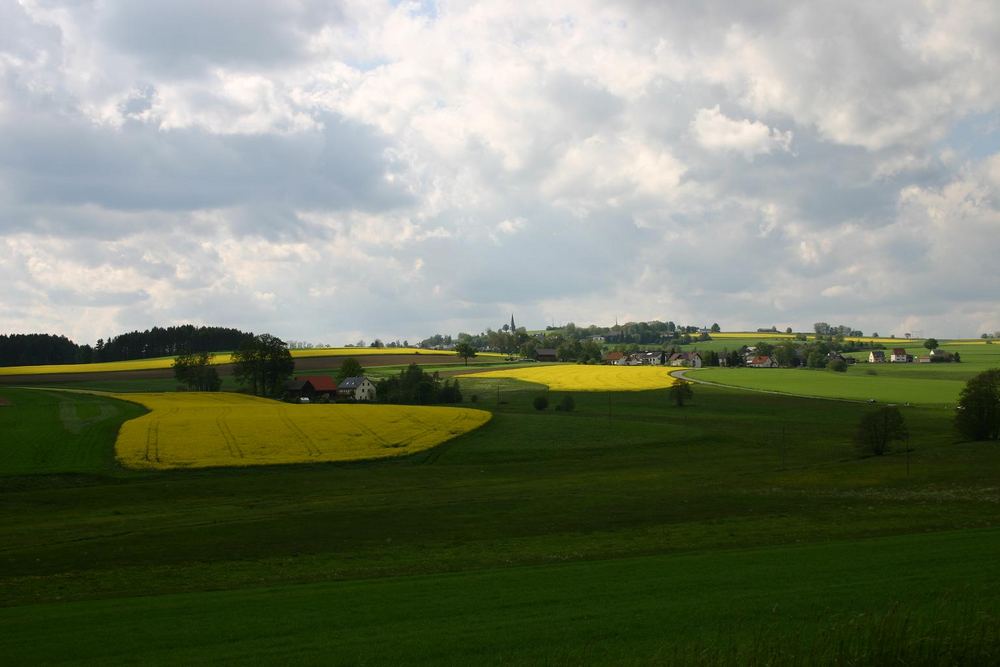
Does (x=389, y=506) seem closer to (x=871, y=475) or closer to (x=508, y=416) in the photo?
(x=871, y=475)

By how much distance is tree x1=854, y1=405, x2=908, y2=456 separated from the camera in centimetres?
5662

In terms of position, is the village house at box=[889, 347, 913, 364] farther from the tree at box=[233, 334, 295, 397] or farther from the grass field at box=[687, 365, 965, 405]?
the tree at box=[233, 334, 295, 397]

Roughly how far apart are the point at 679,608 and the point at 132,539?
23.6m

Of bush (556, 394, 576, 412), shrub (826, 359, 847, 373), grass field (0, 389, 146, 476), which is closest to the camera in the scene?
grass field (0, 389, 146, 476)

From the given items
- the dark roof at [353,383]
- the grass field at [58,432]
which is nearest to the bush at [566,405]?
the dark roof at [353,383]

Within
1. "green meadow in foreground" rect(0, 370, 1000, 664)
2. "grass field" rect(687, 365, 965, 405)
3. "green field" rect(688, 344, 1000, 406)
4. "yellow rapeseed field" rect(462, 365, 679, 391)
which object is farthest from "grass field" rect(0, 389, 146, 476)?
"green field" rect(688, 344, 1000, 406)

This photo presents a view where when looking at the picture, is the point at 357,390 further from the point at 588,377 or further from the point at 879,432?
the point at 879,432

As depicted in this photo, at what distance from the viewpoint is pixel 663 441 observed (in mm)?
65125

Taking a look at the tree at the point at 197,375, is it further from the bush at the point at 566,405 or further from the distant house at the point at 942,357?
the distant house at the point at 942,357

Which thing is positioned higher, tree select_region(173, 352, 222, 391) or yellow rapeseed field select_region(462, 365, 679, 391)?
tree select_region(173, 352, 222, 391)

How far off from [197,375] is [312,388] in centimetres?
1882

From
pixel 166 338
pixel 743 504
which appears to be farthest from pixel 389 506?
pixel 166 338

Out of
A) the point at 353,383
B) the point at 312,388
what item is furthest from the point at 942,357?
the point at 312,388

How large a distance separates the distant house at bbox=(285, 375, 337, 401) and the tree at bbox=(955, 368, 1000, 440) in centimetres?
8426
